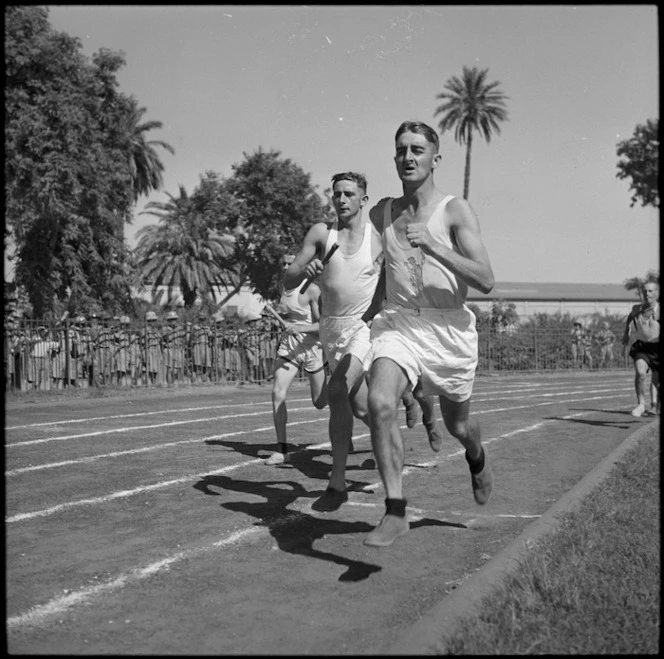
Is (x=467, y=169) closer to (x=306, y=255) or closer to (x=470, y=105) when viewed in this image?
(x=470, y=105)

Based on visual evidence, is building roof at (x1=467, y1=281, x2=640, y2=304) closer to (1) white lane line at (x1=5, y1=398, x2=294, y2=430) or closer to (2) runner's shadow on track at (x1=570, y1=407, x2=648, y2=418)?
(2) runner's shadow on track at (x1=570, y1=407, x2=648, y2=418)

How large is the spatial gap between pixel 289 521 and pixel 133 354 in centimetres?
1467

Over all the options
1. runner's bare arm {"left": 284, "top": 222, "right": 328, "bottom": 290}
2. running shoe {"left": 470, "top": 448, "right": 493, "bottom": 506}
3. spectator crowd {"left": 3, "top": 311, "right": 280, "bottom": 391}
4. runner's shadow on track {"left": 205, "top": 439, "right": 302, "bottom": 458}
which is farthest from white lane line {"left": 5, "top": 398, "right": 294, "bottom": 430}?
running shoe {"left": 470, "top": 448, "right": 493, "bottom": 506}

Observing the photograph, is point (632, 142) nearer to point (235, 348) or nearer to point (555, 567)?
point (235, 348)

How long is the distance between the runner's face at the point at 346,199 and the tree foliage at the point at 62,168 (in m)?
19.5

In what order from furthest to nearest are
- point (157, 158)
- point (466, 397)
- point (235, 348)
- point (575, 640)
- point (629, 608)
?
point (157, 158), point (235, 348), point (466, 397), point (629, 608), point (575, 640)

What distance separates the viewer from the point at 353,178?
646cm

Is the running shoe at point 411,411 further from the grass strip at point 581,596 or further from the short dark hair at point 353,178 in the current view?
the grass strip at point 581,596

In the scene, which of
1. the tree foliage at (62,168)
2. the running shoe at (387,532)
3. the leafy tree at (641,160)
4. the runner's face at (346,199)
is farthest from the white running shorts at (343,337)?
the leafy tree at (641,160)

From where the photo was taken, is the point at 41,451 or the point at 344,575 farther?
the point at 41,451

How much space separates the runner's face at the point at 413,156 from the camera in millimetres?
5031

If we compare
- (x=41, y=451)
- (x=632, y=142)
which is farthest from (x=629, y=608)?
(x=632, y=142)

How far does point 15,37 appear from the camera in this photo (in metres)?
25.8

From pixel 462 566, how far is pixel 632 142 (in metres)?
42.4
